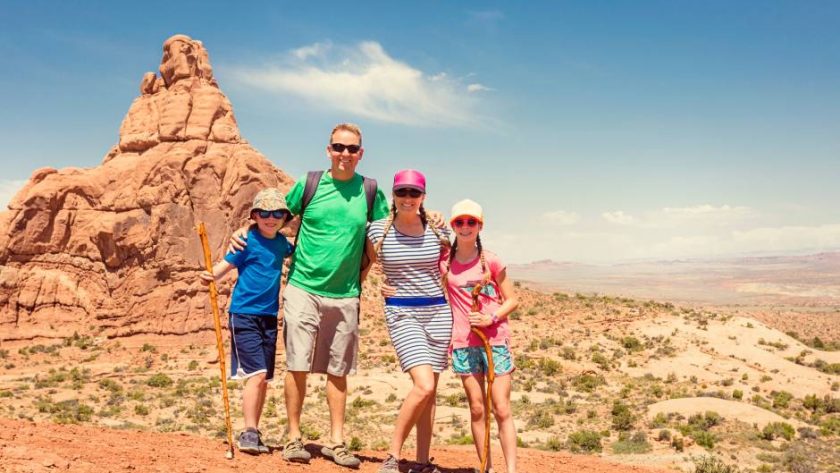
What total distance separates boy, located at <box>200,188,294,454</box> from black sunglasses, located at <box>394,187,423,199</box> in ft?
3.91

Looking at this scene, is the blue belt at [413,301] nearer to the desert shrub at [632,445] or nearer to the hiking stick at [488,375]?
the hiking stick at [488,375]

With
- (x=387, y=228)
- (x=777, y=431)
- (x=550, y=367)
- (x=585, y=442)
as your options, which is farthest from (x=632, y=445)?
(x=387, y=228)

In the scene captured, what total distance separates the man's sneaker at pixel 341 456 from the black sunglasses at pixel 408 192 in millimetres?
2572

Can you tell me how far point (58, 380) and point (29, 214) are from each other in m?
13.0

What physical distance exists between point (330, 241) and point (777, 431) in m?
14.6

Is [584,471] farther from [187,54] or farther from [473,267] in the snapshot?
[187,54]

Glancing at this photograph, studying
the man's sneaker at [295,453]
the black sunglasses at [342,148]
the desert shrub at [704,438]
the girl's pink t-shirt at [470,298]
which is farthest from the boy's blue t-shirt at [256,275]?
the desert shrub at [704,438]

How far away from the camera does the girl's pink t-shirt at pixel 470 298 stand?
540cm

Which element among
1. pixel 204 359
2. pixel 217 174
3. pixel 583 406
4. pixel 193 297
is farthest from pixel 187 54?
pixel 583 406

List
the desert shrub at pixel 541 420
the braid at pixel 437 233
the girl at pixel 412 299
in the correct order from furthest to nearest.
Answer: the desert shrub at pixel 541 420 < the braid at pixel 437 233 < the girl at pixel 412 299

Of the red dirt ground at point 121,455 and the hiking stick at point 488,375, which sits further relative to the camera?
the hiking stick at point 488,375

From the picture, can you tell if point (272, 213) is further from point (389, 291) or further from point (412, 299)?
point (412, 299)

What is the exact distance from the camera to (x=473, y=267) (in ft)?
17.9

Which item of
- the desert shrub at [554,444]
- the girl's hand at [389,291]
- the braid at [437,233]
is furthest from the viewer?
the desert shrub at [554,444]
